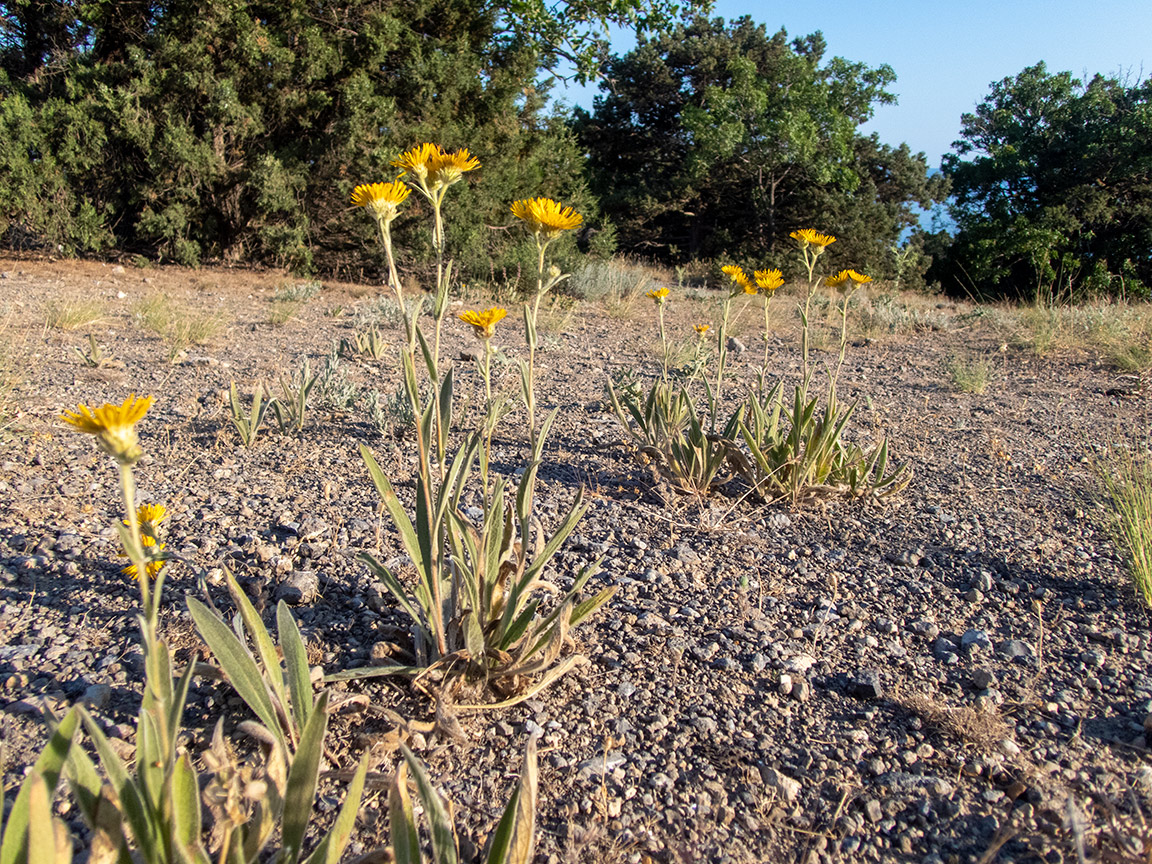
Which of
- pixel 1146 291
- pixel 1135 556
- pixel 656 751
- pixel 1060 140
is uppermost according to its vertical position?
pixel 1060 140

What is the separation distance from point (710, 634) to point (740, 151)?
17.4 metres

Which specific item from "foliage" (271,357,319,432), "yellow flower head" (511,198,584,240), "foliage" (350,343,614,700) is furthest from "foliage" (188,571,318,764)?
"foliage" (271,357,319,432)

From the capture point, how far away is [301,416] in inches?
121

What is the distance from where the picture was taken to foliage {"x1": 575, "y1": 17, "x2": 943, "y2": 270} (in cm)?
1630

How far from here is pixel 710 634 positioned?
1.84 meters

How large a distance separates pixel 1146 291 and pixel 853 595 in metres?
16.9

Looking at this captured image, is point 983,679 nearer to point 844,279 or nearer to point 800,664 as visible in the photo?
point 800,664

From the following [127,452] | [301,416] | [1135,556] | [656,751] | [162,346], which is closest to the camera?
[127,452]

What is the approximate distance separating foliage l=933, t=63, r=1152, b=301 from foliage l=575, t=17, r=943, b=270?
69.2 inches

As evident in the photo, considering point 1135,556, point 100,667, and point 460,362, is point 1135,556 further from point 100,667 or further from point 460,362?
point 460,362

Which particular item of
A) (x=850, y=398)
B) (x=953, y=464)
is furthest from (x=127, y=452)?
(x=850, y=398)

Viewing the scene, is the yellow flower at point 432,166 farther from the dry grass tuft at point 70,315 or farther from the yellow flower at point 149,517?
the dry grass tuft at point 70,315

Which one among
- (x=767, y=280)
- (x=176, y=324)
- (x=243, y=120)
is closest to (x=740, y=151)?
(x=243, y=120)

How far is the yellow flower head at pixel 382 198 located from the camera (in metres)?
1.31
